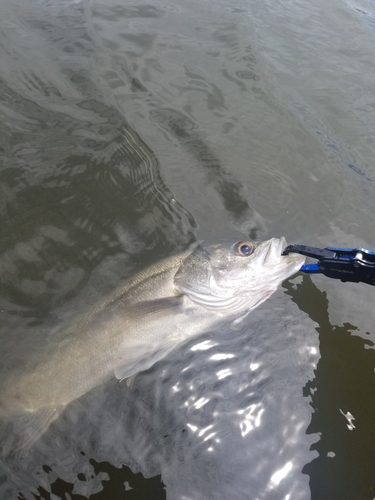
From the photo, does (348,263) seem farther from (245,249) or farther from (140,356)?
(140,356)

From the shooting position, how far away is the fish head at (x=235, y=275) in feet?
13.1

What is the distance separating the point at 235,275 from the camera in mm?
4098

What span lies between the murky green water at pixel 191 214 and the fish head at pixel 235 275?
28 cm

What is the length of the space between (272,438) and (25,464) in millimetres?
1818

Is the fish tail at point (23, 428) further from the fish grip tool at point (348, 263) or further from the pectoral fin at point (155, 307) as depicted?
the fish grip tool at point (348, 263)

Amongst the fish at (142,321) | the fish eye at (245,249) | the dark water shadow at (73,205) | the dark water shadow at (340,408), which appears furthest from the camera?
the dark water shadow at (73,205)

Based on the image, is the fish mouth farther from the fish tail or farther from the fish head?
the fish tail

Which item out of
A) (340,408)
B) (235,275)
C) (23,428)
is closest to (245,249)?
(235,275)

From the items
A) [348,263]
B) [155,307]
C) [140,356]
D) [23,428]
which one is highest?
[348,263]

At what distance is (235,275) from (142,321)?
903mm

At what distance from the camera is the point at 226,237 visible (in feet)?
15.9

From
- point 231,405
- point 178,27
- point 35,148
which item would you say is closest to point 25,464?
point 231,405

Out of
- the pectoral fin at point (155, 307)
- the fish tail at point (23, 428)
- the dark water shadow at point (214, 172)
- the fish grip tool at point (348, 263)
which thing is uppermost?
the fish grip tool at point (348, 263)

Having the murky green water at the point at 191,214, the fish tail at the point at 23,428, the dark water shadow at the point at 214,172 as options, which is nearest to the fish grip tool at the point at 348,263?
the murky green water at the point at 191,214
